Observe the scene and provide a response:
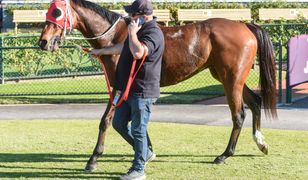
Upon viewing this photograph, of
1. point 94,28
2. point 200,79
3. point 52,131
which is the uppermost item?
point 94,28

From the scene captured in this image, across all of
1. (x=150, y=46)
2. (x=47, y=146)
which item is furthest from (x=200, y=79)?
(x=150, y=46)

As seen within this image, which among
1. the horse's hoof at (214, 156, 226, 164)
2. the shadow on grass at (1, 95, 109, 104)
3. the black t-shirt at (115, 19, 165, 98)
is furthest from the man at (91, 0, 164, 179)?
the shadow on grass at (1, 95, 109, 104)

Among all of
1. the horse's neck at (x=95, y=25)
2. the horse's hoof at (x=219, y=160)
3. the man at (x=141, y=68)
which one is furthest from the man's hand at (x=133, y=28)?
the horse's hoof at (x=219, y=160)

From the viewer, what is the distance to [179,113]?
12.4 meters

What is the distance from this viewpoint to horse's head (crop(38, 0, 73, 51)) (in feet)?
26.7

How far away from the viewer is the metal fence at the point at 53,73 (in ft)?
53.0

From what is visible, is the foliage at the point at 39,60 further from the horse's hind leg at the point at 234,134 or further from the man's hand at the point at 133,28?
the man's hand at the point at 133,28

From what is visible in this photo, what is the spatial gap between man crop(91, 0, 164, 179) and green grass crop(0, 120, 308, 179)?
716 mm

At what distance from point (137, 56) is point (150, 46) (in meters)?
0.24

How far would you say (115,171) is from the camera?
789cm

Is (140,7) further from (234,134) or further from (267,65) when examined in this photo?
(267,65)

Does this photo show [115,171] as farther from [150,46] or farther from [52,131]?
[52,131]

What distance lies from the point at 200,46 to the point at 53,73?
10.2 m

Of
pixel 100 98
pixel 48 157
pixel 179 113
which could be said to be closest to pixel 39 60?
pixel 100 98
